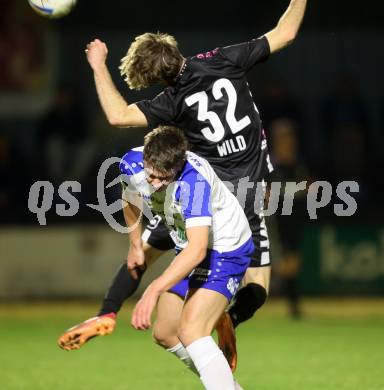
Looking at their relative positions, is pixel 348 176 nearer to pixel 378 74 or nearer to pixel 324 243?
pixel 324 243

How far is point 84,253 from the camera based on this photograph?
38.4ft

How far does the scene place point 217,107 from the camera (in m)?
5.77

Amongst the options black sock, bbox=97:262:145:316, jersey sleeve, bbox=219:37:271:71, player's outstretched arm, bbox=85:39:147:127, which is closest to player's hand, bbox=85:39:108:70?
player's outstretched arm, bbox=85:39:147:127

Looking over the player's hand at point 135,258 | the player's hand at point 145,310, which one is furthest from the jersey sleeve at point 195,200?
the player's hand at point 135,258

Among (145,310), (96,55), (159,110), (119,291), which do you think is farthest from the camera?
(119,291)

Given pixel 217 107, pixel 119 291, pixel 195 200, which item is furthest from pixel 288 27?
pixel 119 291

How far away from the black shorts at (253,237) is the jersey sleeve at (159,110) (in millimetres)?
728

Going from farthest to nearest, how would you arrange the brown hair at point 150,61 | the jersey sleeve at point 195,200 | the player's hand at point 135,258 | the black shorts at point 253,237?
the black shorts at point 253,237 < the player's hand at point 135,258 < the brown hair at point 150,61 < the jersey sleeve at point 195,200

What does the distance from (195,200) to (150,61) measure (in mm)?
928

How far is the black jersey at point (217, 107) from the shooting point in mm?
5750

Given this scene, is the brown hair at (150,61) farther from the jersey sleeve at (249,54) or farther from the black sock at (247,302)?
the black sock at (247,302)

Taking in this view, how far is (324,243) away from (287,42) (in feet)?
19.9

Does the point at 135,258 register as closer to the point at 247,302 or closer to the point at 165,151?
the point at 247,302

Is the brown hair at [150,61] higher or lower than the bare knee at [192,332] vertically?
higher
